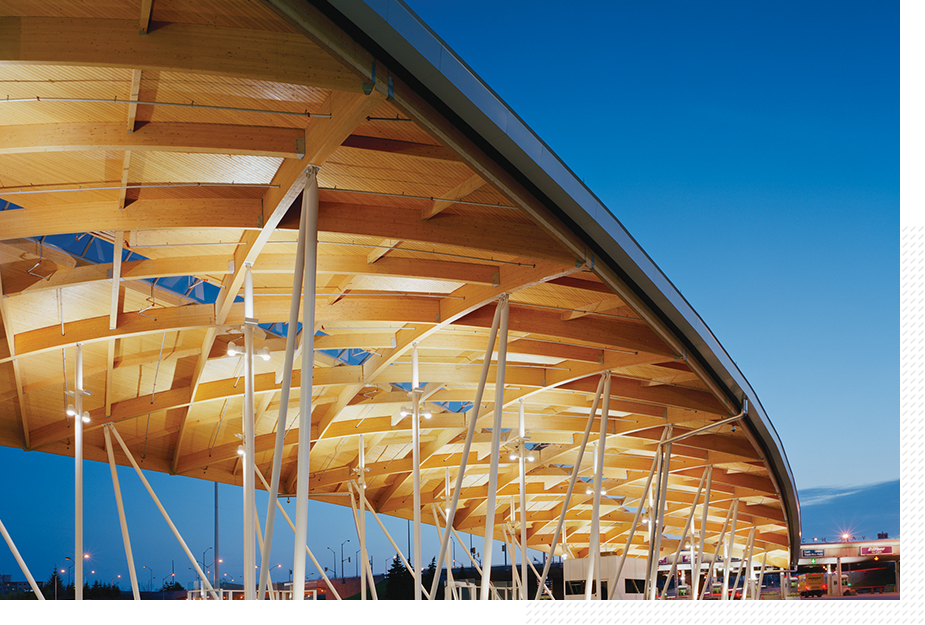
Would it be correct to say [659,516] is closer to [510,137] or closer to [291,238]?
[291,238]

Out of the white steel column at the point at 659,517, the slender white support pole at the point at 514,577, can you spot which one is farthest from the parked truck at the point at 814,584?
the white steel column at the point at 659,517

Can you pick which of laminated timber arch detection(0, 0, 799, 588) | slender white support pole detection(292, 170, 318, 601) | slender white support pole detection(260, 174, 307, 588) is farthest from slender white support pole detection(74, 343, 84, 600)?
slender white support pole detection(292, 170, 318, 601)

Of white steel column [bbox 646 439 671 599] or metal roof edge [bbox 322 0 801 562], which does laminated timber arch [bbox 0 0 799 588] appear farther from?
white steel column [bbox 646 439 671 599]

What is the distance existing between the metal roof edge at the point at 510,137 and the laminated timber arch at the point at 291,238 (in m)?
0.05

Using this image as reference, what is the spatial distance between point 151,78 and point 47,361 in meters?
19.9

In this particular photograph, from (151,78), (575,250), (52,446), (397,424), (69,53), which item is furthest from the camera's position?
(397,424)

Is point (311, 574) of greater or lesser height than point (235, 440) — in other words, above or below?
below

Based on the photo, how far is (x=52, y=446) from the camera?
36844mm

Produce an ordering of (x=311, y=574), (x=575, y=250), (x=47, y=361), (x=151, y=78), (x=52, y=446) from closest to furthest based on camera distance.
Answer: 1. (x=151, y=78)
2. (x=575, y=250)
3. (x=47, y=361)
4. (x=52, y=446)
5. (x=311, y=574)

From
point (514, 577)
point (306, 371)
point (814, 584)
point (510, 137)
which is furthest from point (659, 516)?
point (814, 584)

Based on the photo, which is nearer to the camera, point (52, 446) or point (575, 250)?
point (575, 250)
